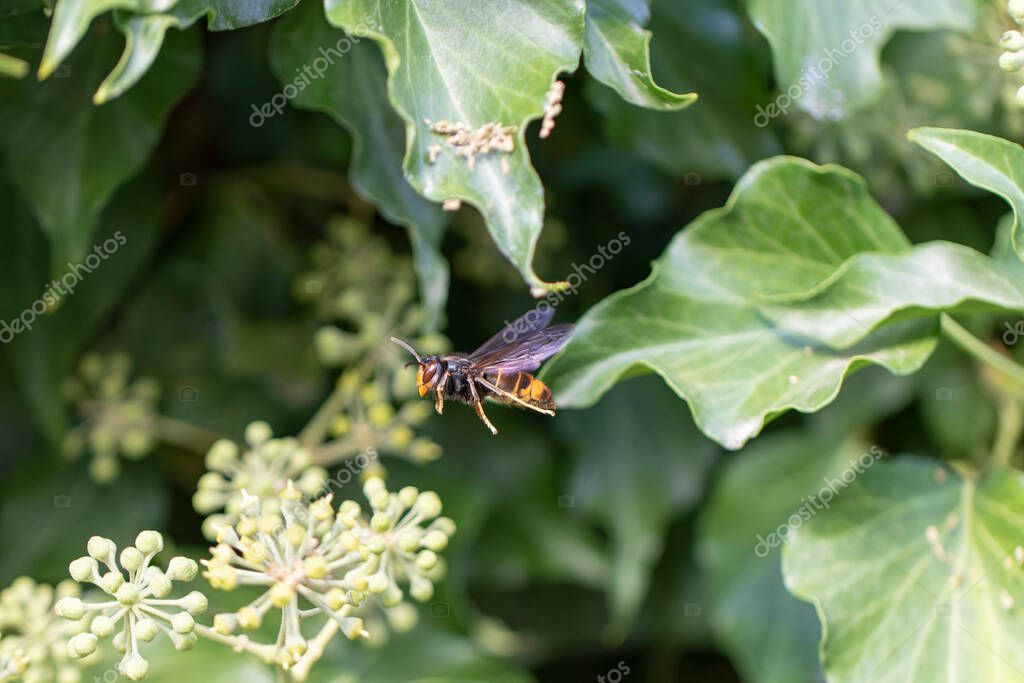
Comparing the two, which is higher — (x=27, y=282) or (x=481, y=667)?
(x=27, y=282)

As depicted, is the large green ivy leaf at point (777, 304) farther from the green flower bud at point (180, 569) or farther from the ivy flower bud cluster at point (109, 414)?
the ivy flower bud cluster at point (109, 414)

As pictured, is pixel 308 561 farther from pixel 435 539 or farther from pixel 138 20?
pixel 138 20

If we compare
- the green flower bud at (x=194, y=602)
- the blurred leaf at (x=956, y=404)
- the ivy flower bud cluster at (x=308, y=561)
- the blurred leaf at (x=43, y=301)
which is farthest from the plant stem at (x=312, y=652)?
the blurred leaf at (x=956, y=404)

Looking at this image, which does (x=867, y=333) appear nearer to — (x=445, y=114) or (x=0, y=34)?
(x=445, y=114)

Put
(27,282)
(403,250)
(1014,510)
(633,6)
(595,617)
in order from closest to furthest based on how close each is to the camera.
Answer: (633,6), (1014,510), (27,282), (403,250), (595,617)

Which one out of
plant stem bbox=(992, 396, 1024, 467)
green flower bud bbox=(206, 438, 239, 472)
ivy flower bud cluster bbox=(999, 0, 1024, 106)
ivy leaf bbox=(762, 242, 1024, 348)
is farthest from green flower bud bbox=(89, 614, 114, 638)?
plant stem bbox=(992, 396, 1024, 467)

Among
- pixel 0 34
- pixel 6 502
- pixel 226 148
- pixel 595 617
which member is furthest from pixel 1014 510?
pixel 6 502

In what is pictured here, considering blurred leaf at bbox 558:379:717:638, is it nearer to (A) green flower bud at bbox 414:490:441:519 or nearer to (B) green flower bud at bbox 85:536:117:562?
(A) green flower bud at bbox 414:490:441:519

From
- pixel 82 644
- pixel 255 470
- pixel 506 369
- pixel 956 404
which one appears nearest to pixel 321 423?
pixel 255 470
